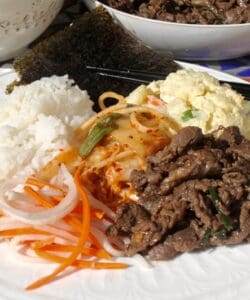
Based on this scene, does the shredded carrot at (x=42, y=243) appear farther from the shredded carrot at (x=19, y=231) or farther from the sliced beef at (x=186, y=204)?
the sliced beef at (x=186, y=204)

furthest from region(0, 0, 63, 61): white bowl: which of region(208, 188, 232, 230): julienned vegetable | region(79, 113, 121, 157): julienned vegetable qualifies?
region(208, 188, 232, 230): julienned vegetable

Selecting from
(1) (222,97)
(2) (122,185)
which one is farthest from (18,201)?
(1) (222,97)

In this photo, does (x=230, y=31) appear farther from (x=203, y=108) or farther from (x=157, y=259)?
(x=157, y=259)

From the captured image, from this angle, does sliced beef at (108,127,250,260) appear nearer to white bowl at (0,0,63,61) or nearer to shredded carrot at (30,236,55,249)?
shredded carrot at (30,236,55,249)

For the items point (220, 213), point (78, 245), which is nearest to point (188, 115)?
point (220, 213)

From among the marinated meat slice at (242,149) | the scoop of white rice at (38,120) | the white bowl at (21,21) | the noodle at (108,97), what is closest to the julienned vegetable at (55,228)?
the scoop of white rice at (38,120)

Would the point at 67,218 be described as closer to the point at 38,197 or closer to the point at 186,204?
the point at 38,197

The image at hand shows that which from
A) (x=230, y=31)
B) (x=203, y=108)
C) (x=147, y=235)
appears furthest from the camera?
(x=230, y=31)

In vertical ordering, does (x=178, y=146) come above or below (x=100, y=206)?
above
